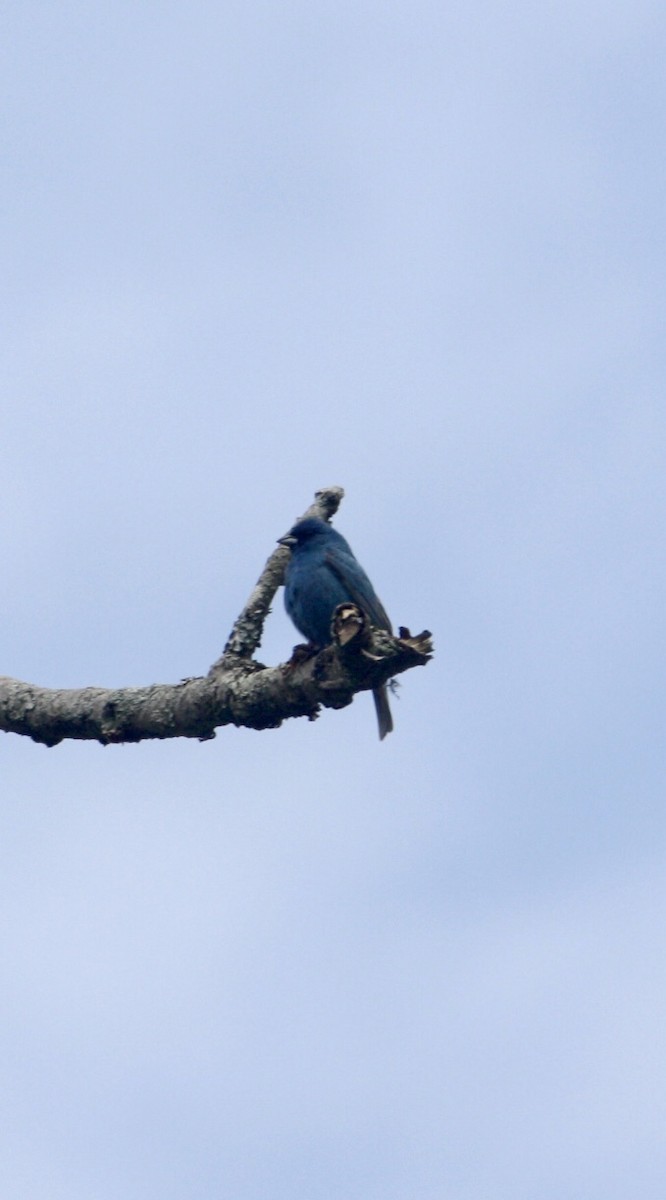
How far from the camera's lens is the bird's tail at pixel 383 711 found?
45.5 feet

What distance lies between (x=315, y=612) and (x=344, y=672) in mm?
5431

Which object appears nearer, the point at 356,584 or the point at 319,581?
the point at 319,581

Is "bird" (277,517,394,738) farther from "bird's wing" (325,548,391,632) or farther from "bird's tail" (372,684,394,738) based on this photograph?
"bird's tail" (372,684,394,738)

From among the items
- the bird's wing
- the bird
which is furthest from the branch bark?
the bird's wing

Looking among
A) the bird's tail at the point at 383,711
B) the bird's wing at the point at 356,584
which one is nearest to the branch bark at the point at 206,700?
the bird's wing at the point at 356,584

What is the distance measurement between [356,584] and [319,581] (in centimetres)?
55

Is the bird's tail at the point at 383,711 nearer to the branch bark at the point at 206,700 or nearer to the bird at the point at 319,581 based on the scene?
the bird at the point at 319,581

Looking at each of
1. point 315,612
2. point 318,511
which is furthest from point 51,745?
point 315,612

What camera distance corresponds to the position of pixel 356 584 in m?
13.4

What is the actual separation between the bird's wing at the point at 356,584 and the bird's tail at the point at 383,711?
24.2 inches

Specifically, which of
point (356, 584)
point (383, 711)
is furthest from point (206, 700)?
point (383, 711)

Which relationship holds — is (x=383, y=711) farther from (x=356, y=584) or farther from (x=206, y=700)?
(x=206, y=700)

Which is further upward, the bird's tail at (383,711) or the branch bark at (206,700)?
the bird's tail at (383,711)

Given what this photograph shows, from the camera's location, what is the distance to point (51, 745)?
28.1 ft
